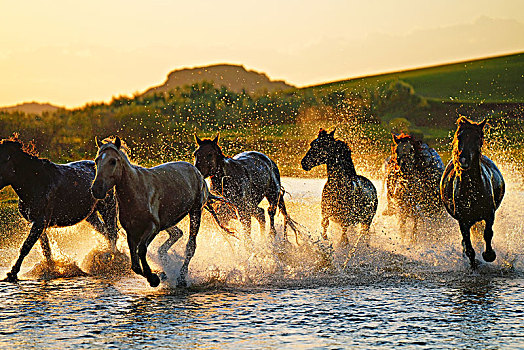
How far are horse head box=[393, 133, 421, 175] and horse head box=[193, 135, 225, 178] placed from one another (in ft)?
10.1

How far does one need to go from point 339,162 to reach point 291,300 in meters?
3.68

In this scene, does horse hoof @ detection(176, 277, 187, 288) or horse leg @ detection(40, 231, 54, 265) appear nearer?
horse hoof @ detection(176, 277, 187, 288)

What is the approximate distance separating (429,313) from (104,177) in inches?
146

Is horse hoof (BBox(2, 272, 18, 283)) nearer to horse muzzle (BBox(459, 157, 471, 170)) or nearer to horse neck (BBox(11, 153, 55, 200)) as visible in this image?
horse neck (BBox(11, 153, 55, 200))

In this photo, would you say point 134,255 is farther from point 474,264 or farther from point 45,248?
point 474,264

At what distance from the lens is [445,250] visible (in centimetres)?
1060

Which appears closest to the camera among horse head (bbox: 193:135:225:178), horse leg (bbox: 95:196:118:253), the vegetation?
horse head (bbox: 193:135:225:178)

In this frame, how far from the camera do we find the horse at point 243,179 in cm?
1065

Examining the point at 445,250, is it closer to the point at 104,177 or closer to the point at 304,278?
the point at 304,278

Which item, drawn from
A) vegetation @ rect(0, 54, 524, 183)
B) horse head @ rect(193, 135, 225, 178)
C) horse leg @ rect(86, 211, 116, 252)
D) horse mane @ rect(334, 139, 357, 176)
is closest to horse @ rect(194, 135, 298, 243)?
horse head @ rect(193, 135, 225, 178)

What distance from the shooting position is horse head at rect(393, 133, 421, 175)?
38.8 ft

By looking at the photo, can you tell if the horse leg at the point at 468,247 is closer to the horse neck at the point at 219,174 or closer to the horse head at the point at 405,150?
the horse head at the point at 405,150

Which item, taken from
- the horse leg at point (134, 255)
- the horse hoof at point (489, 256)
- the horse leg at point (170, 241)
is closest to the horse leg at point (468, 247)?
the horse hoof at point (489, 256)

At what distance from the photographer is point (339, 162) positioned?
11156 mm
